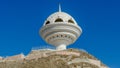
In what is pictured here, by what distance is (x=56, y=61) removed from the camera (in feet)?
160

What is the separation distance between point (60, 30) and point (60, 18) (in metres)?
2.60

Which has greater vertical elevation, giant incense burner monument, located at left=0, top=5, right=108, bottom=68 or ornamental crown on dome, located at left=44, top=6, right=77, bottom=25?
ornamental crown on dome, located at left=44, top=6, right=77, bottom=25

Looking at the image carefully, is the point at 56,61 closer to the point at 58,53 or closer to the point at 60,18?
the point at 58,53

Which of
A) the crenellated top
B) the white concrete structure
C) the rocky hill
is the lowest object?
the rocky hill

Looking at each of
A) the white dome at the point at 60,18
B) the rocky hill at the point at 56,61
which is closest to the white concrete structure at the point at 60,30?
the white dome at the point at 60,18

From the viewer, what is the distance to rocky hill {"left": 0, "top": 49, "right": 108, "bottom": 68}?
48.4 meters

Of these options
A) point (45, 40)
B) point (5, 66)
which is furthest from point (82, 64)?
point (45, 40)

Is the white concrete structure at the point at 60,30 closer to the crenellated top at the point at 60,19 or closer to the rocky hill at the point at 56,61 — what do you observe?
the crenellated top at the point at 60,19

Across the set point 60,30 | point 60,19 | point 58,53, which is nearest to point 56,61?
point 58,53

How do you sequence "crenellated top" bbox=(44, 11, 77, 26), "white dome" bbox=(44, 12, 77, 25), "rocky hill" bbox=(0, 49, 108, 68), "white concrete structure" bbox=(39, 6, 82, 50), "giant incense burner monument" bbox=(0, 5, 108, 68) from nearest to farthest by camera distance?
"rocky hill" bbox=(0, 49, 108, 68), "giant incense burner monument" bbox=(0, 5, 108, 68), "white concrete structure" bbox=(39, 6, 82, 50), "crenellated top" bbox=(44, 11, 77, 26), "white dome" bbox=(44, 12, 77, 25)

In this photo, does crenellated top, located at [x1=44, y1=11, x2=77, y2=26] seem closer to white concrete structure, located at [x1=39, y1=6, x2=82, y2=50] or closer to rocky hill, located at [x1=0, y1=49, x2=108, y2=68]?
white concrete structure, located at [x1=39, y1=6, x2=82, y2=50]

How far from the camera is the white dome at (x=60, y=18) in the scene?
61250 millimetres

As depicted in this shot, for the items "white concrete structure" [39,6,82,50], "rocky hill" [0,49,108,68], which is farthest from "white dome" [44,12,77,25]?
"rocky hill" [0,49,108,68]

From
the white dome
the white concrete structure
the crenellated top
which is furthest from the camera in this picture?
the white dome
